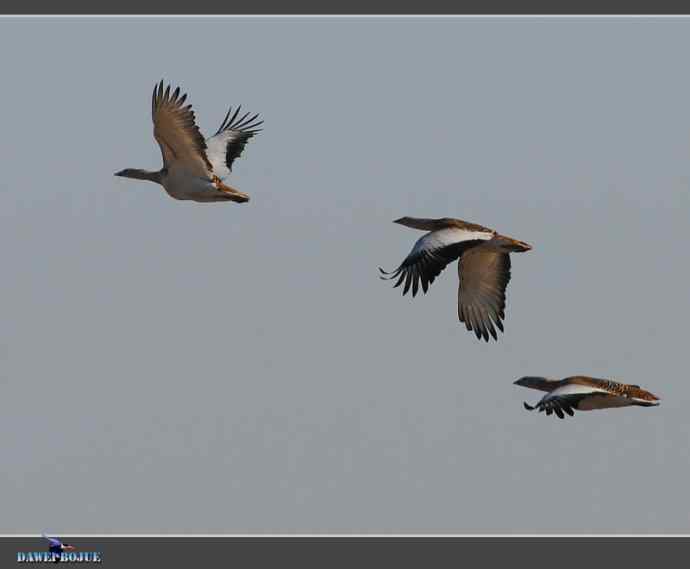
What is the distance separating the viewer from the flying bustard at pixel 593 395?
1043 inches

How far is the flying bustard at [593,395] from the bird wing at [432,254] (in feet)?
9.77

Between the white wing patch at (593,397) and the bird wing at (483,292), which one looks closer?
the white wing patch at (593,397)

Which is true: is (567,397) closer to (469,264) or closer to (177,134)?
(469,264)

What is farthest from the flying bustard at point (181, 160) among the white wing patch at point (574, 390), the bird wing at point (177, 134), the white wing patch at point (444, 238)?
the white wing patch at point (574, 390)

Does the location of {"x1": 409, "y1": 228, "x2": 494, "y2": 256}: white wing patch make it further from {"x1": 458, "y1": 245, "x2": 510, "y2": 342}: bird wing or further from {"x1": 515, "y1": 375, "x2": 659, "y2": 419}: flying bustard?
{"x1": 515, "y1": 375, "x2": 659, "y2": 419}: flying bustard

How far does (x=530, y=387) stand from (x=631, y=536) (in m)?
5.75

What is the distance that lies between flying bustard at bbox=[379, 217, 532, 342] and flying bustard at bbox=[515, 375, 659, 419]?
3023mm

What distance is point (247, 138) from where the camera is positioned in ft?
112

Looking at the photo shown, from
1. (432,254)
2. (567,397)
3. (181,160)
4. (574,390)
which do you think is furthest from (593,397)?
(181,160)

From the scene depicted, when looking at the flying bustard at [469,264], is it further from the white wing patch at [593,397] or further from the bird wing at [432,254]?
the white wing patch at [593,397]

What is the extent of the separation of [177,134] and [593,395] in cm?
884

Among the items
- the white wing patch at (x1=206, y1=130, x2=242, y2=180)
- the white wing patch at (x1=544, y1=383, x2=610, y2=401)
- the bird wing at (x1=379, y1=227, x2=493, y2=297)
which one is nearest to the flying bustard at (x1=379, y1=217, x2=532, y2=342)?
the bird wing at (x1=379, y1=227, x2=493, y2=297)

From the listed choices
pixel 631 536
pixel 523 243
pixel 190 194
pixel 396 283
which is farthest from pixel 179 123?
pixel 631 536
